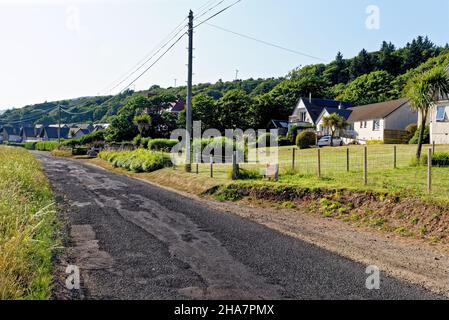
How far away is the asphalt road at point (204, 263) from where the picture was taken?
5578 millimetres

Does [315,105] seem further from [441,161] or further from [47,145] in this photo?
[47,145]

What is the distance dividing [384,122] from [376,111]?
3619mm

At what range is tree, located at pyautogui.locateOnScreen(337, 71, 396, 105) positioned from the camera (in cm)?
7862

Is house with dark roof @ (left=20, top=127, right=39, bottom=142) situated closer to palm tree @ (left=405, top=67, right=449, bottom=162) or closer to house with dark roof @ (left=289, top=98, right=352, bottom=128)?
house with dark roof @ (left=289, top=98, right=352, bottom=128)

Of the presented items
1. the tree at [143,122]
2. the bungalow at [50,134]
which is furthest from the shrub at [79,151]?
the bungalow at [50,134]

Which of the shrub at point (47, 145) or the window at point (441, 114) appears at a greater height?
the window at point (441, 114)

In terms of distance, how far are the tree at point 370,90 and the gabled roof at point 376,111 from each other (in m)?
29.1

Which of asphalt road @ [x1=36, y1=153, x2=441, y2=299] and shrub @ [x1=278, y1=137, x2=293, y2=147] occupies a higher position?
shrub @ [x1=278, y1=137, x2=293, y2=147]

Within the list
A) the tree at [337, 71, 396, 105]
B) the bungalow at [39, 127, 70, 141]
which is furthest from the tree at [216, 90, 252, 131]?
the bungalow at [39, 127, 70, 141]

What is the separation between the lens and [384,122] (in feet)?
140

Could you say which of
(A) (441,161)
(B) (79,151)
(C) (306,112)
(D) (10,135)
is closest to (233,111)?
(C) (306,112)

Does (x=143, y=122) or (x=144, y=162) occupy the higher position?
(x=143, y=122)

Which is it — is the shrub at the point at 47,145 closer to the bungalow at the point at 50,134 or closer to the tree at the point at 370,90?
the bungalow at the point at 50,134
